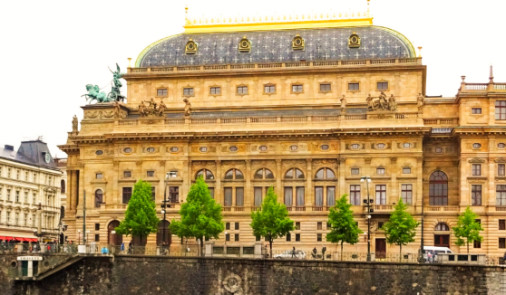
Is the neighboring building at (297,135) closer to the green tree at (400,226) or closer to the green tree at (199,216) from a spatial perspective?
the green tree at (400,226)

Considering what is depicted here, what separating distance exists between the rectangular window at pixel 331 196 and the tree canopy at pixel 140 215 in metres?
19.8

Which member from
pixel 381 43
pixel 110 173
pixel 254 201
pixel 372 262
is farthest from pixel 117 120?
pixel 372 262

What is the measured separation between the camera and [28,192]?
145750 millimetres

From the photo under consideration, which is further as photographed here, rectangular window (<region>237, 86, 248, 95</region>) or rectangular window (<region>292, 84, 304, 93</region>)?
rectangular window (<region>237, 86, 248, 95</region>)

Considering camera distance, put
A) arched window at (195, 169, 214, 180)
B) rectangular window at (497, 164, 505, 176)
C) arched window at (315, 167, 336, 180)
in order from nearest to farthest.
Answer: rectangular window at (497, 164, 505, 176)
arched window at (315, 167, 336, 180)
arched window at (195, 169, 214, 180)

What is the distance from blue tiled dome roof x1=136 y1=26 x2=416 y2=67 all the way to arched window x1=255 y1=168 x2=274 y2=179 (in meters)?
14.7

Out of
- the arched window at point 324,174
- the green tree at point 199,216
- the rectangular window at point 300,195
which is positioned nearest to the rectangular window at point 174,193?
the green tree at point 199,216

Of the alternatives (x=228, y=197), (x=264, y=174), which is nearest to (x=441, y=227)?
(x=264, y=174)

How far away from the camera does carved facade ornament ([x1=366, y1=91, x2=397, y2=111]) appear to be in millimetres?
116688

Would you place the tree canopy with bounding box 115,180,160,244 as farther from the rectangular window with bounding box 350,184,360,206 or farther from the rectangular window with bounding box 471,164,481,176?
the rectangular window with bounding box 471,164,481,176

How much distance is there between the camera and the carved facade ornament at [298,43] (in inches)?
4948

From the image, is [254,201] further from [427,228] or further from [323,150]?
[427,228]

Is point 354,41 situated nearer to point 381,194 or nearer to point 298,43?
point 298,43

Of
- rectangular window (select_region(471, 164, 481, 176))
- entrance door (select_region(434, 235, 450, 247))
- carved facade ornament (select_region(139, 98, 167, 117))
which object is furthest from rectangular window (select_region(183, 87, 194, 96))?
rectangular window (select_region(471, 164, 481, 176))
